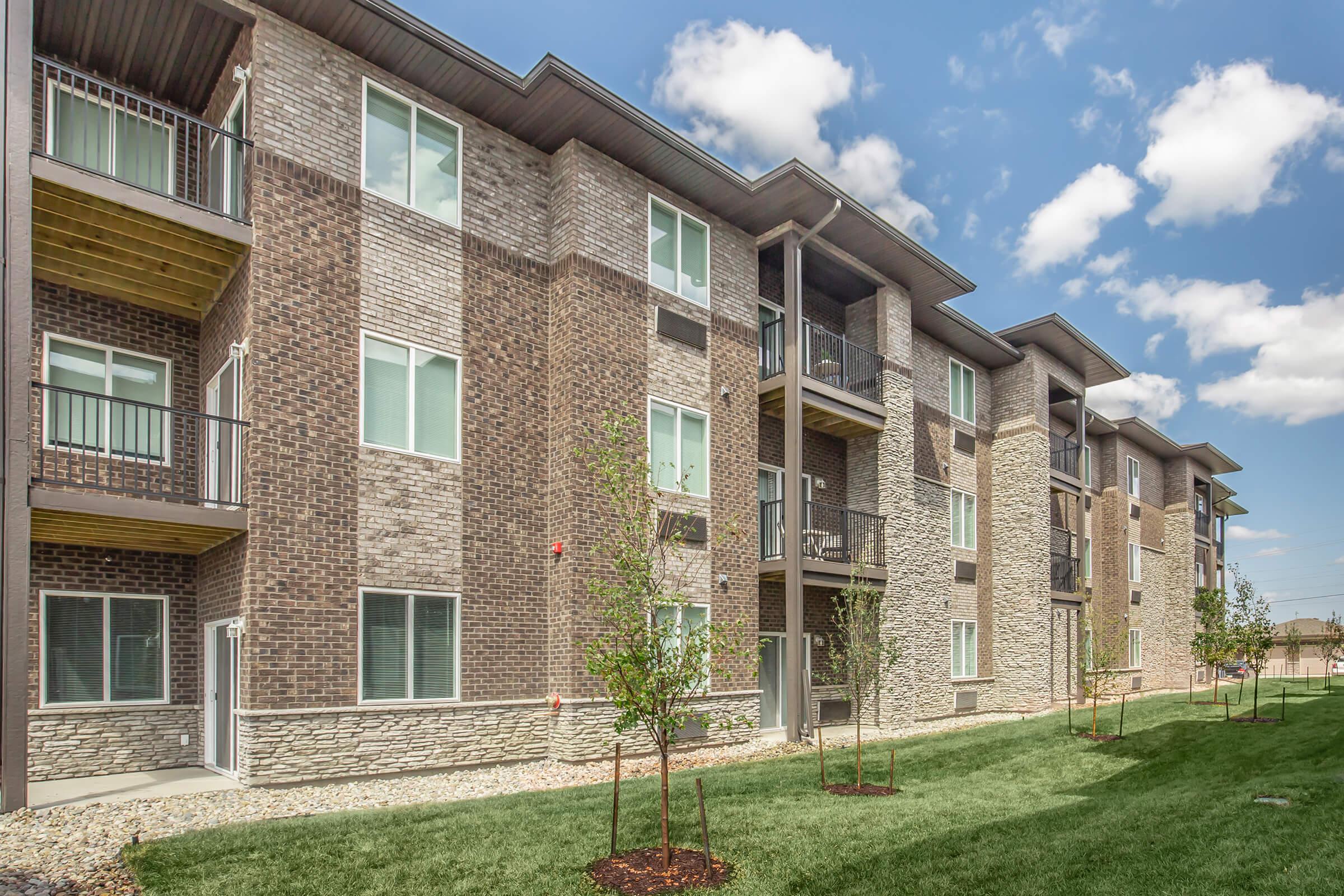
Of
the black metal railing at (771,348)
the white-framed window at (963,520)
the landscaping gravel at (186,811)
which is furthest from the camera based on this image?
the white-framed window at (963,520)

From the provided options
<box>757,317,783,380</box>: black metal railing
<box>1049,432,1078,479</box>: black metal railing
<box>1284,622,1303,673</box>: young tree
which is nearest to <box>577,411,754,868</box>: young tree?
<box>757,317,783,380</box>: black metal railing

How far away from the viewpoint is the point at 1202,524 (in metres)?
40.1

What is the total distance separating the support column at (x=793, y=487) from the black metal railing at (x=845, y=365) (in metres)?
1.47

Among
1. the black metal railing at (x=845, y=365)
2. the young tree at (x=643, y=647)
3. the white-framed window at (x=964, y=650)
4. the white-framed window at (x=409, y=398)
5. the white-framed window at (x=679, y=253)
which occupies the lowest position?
the white-framed window at (x=964, y=650)

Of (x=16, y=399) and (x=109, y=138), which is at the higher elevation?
(x=109, y=138)

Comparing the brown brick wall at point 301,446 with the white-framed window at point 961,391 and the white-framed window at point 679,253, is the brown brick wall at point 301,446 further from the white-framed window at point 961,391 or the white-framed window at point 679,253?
the white-framed window at point 961,391

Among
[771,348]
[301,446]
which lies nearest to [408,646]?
[301,446]

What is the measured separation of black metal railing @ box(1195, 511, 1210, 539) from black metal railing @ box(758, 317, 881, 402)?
2796 centimetres

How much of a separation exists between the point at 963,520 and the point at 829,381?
6984mm

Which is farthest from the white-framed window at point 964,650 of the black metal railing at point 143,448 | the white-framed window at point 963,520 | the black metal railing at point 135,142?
the black metal railing at point 135,142

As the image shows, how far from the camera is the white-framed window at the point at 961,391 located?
76.2 ft

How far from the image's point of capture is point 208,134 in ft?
41.3

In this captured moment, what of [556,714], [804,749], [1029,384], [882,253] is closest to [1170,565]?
[1029,384]

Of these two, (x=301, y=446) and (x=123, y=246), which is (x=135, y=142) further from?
(x=301, y=446)
